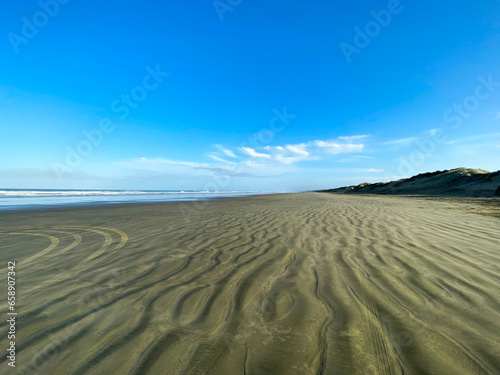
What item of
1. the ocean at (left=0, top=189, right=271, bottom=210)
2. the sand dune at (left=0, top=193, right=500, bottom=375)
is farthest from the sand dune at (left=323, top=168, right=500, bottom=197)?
the ocean at (left=0, top=189, right=271, bottom=210)

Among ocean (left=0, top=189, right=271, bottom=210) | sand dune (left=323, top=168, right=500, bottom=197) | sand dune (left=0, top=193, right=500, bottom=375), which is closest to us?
sand dune (left=0, top=193, right=500, bottom=375)

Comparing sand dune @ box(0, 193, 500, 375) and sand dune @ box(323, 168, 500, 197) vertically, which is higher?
sand dune @ box(323, 168, 500, 197)

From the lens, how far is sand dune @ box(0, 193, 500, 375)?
1660 millimetres

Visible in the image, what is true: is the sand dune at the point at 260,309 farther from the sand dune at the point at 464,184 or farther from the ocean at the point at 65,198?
the sand dune at the point at 464,184

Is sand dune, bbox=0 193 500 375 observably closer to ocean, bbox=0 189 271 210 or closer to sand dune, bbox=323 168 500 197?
ocean, bbox=0 189 271 210

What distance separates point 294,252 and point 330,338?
253 centimetres

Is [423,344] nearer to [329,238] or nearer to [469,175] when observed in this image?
[329,238]

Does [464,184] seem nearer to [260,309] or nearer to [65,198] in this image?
[260,309]

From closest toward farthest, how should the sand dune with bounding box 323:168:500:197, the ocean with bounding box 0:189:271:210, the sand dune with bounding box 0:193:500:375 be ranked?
the sand dune with bounding box 0:193:500:375, the ocean with bounding box 0:189:271:210, the sand dune with bounding box 323:168:500:197

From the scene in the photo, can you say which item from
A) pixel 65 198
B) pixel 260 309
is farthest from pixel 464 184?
pixel 65 198

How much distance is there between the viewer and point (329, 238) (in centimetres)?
549

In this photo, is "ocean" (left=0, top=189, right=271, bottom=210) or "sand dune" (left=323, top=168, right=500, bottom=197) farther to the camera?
"sand dune" (left=323, top=168, right=500, bottom=197)

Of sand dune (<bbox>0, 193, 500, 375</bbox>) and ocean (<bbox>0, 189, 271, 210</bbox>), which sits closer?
sand dune (<bbox>0, 193, 500, 375</bbox>)

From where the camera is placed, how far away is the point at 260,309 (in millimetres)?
2391
